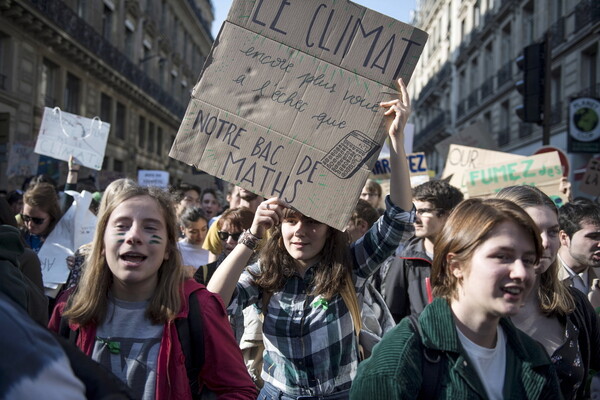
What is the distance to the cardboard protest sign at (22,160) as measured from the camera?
11.0 meters

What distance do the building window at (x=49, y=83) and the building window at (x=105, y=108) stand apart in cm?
412

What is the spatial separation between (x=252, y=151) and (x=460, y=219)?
102 cm

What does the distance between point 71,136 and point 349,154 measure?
563 cm

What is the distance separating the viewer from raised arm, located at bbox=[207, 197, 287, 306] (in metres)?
2.54

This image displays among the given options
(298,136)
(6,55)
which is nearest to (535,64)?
(298,136)

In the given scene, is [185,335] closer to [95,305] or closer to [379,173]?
[95,305]

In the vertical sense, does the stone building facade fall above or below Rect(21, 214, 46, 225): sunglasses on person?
above

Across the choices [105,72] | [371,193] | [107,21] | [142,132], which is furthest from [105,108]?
[371,193]

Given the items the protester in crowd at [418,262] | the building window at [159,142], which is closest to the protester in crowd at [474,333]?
the protester in crowd at [418,262]

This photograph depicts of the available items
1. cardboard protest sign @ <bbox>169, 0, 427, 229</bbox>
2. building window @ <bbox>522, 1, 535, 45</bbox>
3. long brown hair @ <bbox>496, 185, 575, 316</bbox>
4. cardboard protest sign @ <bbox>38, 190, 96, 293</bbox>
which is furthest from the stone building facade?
building window @ <bbox>522, 1, 535, 45</bbox>

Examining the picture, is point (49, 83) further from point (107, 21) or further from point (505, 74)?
point (505, 74)

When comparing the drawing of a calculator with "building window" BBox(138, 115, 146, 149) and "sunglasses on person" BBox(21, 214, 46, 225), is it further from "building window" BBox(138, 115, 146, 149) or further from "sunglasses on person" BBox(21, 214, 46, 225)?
"building window" BBox(138, 115, 146, 149)

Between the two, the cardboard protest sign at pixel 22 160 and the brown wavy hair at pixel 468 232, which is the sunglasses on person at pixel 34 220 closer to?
the brown wavy hair at pixel 468 232

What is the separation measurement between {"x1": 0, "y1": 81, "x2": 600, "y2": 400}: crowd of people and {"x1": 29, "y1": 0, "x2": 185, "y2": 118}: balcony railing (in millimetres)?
17310
